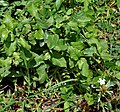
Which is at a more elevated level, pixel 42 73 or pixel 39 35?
pixel 39 35

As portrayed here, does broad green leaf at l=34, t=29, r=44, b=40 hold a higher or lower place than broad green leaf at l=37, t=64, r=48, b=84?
higher

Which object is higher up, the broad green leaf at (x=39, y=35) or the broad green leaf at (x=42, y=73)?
the broad green leaf at (x=39, y=35)

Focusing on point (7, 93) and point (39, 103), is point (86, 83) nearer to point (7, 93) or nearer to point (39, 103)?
point (39, 103)

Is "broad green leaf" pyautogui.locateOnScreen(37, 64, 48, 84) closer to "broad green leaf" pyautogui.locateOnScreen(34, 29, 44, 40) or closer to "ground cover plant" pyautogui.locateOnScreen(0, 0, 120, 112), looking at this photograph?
"ground cover plant" pyautogui.locateOnScreen(0, 0, 120, 112)

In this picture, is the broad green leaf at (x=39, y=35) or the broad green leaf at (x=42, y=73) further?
the broad green leaf at (x=42, y=73)

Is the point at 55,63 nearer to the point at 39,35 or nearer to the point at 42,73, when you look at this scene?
the point at 42,73

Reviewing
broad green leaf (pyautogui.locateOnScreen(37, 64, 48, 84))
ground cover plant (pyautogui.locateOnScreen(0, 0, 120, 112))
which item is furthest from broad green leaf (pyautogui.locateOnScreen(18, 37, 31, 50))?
broad green leaf (pyautogui.locateOnScreen(37, 64, 48, 84))

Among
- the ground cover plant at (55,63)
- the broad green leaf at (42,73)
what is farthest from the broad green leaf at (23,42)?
the broad green leaf at (42,73)

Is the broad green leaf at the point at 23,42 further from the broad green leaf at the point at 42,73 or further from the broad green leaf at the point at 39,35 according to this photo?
the broad green leaf at the point at 42,73

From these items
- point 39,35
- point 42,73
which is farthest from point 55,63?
point 39,35
